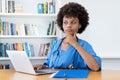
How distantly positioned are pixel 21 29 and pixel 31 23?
23cm

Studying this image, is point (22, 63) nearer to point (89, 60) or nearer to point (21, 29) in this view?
point (89, 60)

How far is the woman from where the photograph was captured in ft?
6.65

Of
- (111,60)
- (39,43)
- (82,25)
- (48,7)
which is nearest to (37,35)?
(39,43)

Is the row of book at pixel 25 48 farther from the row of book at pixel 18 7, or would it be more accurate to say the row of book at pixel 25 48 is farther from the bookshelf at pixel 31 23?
the row of book at pixel 18 7

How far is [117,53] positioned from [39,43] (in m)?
1.27

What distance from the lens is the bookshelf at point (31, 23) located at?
393cm

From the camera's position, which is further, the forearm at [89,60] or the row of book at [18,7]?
the row of book at [18,7]

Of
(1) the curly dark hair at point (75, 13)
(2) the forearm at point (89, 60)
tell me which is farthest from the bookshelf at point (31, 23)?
(2) the forearm at point (89, 60)

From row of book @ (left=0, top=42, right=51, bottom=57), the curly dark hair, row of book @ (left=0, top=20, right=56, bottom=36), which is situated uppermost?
the curly dark hair

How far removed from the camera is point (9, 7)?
12.8 feet

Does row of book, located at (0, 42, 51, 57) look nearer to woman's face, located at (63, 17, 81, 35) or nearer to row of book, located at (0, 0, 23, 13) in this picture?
row of book, located at (0, 0, 23, 13)

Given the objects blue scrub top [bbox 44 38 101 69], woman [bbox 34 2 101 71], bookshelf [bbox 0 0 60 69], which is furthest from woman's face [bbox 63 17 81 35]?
bookshelf [bbox 0 0 60 69]

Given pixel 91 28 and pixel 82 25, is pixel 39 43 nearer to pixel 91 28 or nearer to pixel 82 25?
pixel 91 28

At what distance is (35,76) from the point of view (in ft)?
5.63
